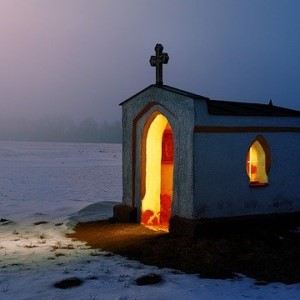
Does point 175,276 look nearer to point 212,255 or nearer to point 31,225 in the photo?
point 212,255

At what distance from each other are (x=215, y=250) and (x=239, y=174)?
305 cm

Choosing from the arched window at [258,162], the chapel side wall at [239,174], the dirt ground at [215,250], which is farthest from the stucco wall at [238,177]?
the dirt ground at [215,250]

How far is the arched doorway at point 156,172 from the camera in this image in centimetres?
1527

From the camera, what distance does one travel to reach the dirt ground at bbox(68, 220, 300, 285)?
32.3 feet

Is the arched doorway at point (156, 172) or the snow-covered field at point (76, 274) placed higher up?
the arched doorway at point (156, 172)

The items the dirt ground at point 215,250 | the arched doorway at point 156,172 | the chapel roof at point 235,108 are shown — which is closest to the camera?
the dirt ground at point 215,250

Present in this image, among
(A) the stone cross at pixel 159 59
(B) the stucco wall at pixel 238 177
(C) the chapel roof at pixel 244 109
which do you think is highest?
(A) the stone cross at pixel 159 59

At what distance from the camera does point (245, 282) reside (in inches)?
355

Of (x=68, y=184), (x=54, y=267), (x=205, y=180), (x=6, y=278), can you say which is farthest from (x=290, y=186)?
(x=68, y=184)

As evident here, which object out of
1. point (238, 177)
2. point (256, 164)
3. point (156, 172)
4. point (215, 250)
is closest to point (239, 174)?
point (238, 177)

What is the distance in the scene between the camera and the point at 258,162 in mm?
14500

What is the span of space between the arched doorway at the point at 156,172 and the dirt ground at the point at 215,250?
108 cm

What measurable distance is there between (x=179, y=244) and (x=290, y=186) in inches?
187

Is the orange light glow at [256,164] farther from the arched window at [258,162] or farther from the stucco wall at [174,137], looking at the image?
the stucco wall at [174,137]
